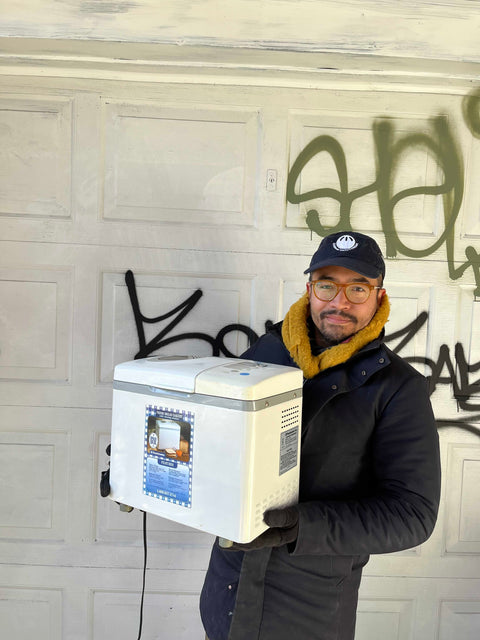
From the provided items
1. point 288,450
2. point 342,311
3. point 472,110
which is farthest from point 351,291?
point 472,110

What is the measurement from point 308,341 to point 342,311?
14 cm

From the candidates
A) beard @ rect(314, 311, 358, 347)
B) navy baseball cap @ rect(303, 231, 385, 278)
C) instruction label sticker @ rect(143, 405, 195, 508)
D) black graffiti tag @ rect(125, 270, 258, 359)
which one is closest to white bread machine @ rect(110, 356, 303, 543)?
instruction label sticker @ rect(143, 405, 195, 508)

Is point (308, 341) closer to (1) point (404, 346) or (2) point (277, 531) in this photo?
(2) point (277, 531)

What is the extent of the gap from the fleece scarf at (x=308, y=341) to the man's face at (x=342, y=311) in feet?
0.07

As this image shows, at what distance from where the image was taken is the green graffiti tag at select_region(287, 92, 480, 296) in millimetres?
2039

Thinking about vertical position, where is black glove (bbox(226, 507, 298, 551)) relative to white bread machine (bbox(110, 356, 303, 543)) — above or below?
below

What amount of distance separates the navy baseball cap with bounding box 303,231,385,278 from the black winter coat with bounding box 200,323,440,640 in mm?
220

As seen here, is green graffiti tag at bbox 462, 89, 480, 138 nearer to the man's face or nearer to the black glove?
the man's face

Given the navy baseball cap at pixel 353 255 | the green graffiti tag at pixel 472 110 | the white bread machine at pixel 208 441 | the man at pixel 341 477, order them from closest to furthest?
the white bread machine at pixel 208 441 < the man at pixel 341 477 < the navy baseball cap at pixel 353 255 < the green graffiti tag at pixel 472 110

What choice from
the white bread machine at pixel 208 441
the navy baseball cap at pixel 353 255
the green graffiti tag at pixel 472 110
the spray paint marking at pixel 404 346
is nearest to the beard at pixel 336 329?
the navy baseball cap at pixel 353 255

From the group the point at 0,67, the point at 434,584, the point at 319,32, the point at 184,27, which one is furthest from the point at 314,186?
the point at 434,584

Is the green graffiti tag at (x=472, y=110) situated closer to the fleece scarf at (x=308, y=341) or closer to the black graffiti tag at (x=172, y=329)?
the fleece scarf at (x=308, y=341)

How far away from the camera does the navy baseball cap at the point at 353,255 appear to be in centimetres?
131

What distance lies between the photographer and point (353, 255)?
1325 millimetres
